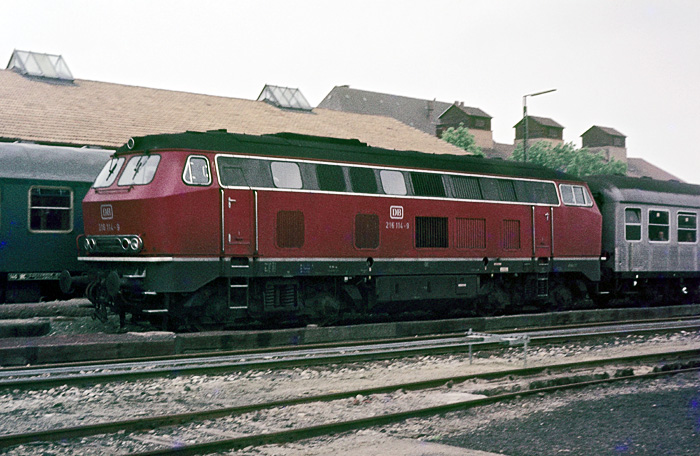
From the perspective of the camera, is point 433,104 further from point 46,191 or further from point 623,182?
point 46,191

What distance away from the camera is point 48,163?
16688 mm

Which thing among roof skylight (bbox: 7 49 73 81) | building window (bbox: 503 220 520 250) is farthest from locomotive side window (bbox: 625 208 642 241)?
roof skylight (bbox: 7 49 73 81)

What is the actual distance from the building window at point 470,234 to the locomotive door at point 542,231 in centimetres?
166

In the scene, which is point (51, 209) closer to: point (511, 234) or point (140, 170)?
point (140, 170)

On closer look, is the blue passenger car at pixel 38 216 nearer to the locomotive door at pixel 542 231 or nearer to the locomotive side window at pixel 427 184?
the locomotive side window at pixel 427 184

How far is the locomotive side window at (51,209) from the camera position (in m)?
16.4

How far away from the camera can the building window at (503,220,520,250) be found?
59.7ft

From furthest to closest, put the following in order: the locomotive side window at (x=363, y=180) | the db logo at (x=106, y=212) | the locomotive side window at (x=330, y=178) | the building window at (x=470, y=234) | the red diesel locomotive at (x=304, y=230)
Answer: the building window at (x=470, y=234) < the locomotive side window at (x=363, y=180) < the locomotive side window at (x=330, y=178) < the db logo at (x=106, y=212) < the red diesel locomotive at (x=304, y=230)

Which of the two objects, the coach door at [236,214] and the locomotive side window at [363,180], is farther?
the locomotive side window at [363,180]

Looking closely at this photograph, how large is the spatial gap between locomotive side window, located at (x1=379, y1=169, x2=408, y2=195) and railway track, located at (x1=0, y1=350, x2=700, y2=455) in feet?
19.1

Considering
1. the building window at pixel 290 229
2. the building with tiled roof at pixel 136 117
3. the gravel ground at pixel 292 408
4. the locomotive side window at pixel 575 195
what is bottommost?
the gravel ground at pixel 292 408

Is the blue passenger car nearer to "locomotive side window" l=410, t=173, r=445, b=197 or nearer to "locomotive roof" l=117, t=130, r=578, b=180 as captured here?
"locomotive roof" l=117, t=130, r=578, b=180

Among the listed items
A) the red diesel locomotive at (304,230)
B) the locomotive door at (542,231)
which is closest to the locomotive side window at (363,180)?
the red diesel locomotive at (304,230)

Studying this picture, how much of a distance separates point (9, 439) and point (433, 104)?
8986 centimetres
